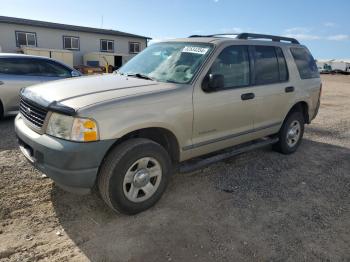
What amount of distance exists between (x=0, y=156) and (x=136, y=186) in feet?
9.01

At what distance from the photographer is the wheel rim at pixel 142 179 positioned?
3.32 m

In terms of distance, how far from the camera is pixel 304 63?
5.68 metres

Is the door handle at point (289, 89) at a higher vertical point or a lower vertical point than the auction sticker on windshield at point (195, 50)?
lower

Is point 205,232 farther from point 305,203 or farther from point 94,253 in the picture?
point 305,203

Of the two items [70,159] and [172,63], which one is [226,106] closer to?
[172,63]

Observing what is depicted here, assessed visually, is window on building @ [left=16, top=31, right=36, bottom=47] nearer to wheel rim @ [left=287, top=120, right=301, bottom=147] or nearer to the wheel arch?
wheel rim @ [left=287, top=120, right=301, bottom=147]

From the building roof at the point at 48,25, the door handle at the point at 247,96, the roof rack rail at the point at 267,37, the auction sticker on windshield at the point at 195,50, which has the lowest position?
the door handle at the point at 247,96

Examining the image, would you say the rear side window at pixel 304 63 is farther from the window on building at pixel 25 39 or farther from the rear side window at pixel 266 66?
the window on building at pixel 25 39

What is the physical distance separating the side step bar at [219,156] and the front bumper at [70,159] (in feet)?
3.91

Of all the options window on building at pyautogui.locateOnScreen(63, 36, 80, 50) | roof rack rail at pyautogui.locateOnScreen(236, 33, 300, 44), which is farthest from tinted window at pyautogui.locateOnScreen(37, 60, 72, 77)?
window on building at pyautogui.locateOnScreen(63, 36, 80, 50)

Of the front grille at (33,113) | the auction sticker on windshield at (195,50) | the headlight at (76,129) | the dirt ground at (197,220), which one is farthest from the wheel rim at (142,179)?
the auction sticker on windshield at (195,50)

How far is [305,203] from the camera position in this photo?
393cm

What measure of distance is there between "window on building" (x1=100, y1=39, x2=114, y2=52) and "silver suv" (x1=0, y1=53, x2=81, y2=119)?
72.3 feet

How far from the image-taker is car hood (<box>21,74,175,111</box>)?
3.09 metres
